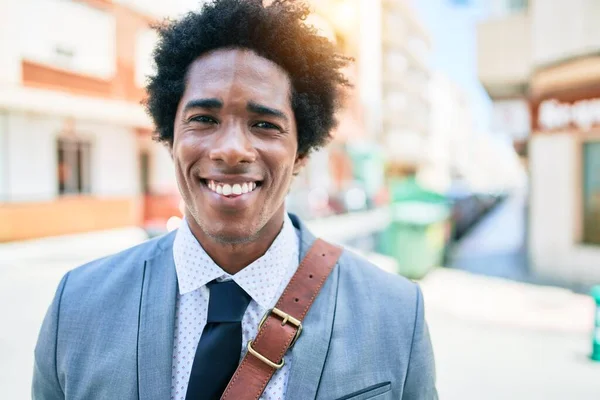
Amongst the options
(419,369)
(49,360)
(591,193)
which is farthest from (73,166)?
(419,369)

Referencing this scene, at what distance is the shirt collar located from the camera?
1444mm

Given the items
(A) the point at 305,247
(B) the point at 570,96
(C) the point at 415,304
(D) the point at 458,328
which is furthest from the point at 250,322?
A: (B) the point at 570,96

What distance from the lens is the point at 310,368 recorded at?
1336mm

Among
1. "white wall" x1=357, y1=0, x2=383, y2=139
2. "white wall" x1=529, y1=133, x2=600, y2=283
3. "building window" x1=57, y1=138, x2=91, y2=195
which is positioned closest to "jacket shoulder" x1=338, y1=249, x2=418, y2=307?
"white wall" x1=529, y1=133, x2=600, y2=283

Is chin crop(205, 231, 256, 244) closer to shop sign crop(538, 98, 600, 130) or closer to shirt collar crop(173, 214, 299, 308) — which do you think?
shirt collar crop(173, 214, 299, 308)

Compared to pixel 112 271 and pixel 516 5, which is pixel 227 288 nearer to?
pixel 112 271

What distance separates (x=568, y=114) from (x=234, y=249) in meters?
8.45

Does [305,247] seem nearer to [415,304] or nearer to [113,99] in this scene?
[415,304]

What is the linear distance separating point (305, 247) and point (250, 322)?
1.13ft

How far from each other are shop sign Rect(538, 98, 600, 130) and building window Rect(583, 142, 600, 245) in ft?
1.58

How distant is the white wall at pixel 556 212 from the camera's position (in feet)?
27.2

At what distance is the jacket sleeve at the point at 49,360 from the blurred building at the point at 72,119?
10.6 meters

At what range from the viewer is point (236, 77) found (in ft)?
4.63

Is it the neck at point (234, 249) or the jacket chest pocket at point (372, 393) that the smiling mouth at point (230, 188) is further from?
the jacket chest pocket at point (372, 393)
